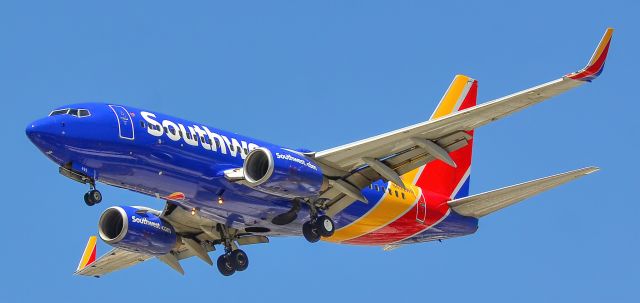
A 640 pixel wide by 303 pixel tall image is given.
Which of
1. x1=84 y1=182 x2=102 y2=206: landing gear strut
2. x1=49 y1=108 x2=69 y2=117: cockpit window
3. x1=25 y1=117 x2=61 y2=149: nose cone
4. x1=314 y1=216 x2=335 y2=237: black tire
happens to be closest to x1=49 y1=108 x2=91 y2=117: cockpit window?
x1=49 y1=108 x2=69 y2=117: cockpit window

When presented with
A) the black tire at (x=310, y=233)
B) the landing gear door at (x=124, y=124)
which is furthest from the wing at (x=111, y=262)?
the landing gear door at (x=124, y=124)

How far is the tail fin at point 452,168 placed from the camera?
53.5 metres

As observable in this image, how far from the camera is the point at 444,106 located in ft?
188

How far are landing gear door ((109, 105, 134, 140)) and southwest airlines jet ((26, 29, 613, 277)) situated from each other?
0.04 metres

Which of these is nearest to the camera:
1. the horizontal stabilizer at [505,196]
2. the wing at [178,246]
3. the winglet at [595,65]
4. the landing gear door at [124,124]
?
the winglet at [595,65]

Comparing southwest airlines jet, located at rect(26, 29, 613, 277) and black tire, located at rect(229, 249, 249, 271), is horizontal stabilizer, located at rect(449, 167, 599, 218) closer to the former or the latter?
southwest airlines jet, located at rect(26, 29, 613, 277)

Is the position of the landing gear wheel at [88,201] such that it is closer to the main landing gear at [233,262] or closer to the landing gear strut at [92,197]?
the landing gear strut at [92,197]

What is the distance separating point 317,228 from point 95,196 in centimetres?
902

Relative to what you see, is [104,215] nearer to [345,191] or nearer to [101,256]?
[101,256]

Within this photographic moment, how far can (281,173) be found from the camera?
1754 inches

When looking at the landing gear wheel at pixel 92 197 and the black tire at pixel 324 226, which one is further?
the black tire at pixel 324 226

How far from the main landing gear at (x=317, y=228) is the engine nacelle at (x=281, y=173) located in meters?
2.37

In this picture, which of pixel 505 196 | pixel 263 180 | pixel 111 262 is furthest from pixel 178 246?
pixel 505 196

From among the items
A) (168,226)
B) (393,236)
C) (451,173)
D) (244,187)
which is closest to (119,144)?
(244,187)
